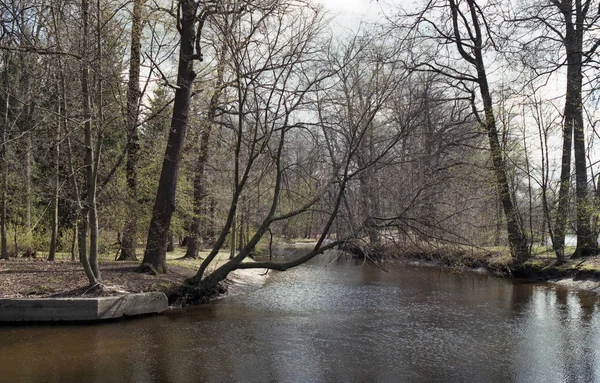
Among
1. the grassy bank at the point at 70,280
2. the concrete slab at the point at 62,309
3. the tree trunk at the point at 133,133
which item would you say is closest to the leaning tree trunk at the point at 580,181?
the grassy bank at the point at 70,280

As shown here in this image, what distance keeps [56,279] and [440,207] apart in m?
10.2

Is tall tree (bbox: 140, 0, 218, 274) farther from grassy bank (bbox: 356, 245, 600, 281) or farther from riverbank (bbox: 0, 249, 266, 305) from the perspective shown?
grassy bank (bbox: 356, 245, 600, 281)

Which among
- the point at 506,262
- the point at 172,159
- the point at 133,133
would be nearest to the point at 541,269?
the point at 506,262

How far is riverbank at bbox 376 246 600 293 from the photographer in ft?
42.8

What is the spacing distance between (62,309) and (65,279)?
1.57 metres

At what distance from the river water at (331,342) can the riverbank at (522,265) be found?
1.25 meters

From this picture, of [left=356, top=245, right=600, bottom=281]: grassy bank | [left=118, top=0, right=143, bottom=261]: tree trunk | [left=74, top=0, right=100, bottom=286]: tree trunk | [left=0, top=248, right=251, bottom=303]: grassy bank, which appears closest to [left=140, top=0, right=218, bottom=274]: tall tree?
[left=0, top=248, right=251, bottom=303]: grassy bank

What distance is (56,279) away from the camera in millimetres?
11570

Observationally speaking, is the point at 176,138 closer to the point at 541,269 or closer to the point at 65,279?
the point at 65,279

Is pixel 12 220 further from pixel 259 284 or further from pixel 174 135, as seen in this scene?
pixel 259 284

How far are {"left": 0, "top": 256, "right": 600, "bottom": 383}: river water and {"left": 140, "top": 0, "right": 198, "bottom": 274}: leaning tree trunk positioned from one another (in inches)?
86.6

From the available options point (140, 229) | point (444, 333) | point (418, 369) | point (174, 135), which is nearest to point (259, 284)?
point (140, 229)

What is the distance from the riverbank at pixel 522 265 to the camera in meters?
13.0

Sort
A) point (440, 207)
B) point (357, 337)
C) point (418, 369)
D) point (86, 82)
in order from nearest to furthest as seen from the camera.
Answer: point (418, 369) < point (357, 337) < point (86, 82) < point (440, 207)
